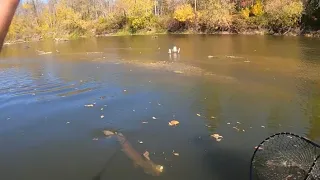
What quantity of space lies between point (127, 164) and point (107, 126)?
3.11m

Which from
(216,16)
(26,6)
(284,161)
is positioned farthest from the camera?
(26,6)

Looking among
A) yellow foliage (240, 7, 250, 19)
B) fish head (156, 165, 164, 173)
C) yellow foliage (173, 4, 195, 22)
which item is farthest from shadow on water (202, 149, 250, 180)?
yellow foliage (173, 4, 195, 22)

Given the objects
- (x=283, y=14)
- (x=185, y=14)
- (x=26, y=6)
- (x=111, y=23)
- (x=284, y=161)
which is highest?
(x=26, y=6)

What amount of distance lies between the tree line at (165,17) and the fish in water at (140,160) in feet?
143

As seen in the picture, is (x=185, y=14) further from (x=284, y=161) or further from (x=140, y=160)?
(x=284, y=161)

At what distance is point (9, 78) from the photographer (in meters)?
21.8

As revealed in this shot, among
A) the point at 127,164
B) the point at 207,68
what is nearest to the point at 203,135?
the point at 127,164

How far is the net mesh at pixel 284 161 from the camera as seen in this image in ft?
23.4

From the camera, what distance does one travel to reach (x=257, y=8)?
58656 millimetres

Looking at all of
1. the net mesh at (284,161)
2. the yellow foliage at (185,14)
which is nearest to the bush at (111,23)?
the yellow foliage at (185,14)

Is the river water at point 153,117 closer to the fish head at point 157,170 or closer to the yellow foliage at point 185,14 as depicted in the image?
the fish head at point 157,170

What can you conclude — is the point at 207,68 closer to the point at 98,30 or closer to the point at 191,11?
the point at 191,11

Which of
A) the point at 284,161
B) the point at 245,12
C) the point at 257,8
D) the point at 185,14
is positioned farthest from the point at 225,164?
the point at 185,14

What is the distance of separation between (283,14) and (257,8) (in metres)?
10.6
